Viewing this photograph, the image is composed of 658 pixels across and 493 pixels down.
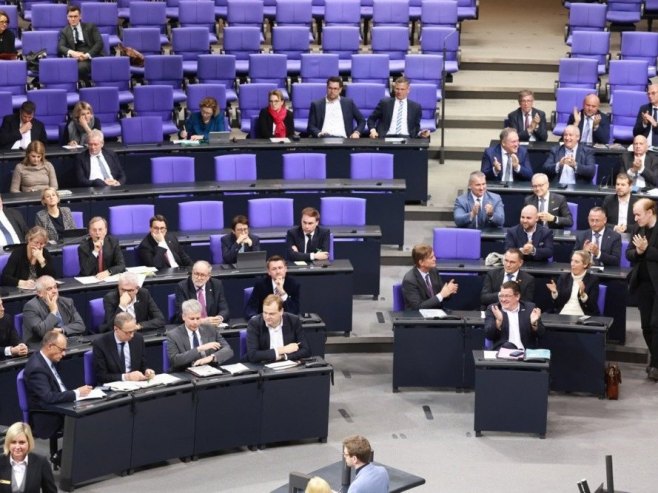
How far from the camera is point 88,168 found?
44.6 ft

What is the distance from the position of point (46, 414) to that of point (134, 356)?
86 centimetres

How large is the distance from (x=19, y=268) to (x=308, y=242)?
248 centimetres

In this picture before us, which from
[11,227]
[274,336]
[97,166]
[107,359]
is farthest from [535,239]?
[11,227]

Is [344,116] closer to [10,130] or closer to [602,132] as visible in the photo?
[602,132]

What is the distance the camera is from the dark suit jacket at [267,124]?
1474 cm

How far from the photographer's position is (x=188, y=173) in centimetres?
1388

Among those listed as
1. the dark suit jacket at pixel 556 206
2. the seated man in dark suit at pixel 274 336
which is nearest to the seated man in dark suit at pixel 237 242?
the seated man in dark suit at pixel 274 336

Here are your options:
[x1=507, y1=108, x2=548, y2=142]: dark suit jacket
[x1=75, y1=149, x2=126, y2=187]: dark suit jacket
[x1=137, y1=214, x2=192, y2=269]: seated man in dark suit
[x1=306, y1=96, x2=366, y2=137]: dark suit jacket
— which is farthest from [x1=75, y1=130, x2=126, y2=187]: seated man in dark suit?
[x1=507, y1=108, x2=548, y2=142]: dark suit jacket

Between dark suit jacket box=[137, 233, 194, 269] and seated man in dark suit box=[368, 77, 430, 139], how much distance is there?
3.15 m

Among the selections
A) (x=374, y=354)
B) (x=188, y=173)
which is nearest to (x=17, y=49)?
(x=188, y=173)

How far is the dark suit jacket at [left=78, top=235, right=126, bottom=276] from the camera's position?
11.9 meters

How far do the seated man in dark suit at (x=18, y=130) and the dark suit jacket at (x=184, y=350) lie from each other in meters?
4.21

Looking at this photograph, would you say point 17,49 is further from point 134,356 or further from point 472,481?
point 472,481

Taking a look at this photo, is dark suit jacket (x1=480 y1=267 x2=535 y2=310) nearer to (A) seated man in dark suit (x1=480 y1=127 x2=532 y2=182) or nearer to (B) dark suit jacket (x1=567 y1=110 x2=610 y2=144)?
(A) seated man in dark suit (x1=480 y1=127 x2=532 y2=182)
